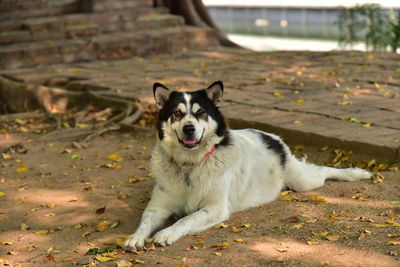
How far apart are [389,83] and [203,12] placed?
7.40m

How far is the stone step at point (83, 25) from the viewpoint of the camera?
14562mm

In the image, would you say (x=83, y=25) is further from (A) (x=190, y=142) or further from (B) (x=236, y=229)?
(B) (x=236, y=229)

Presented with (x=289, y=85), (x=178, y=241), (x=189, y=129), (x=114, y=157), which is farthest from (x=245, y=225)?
(x=289, y=85)

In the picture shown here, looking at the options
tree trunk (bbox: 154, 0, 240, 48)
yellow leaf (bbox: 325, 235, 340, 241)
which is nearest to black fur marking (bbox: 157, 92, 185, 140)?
yellow leaf (bbox: 325, 235, 340, 241)

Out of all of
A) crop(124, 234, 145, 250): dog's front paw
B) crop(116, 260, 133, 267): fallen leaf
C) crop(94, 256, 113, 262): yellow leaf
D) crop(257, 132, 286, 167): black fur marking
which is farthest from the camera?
crop(257, 132, 286, 167): black fur marking

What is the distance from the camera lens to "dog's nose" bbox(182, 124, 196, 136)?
610 centimetres

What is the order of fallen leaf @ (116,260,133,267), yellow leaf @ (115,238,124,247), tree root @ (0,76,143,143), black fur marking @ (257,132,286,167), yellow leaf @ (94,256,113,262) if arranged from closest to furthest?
1. fallen leaf @ (116,260,133,267)
2. yellow leaf @ (94,256,113,262)
3. yellow leaf @ (115,238,124,247)
4. black fur marking @ (257,132,286,167)
5. tree root @ (0,76,143,143)

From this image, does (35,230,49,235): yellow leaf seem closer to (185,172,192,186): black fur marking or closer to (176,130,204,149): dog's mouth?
(185,172,192,186): black fur marking

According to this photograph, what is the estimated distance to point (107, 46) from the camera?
49.8 feet

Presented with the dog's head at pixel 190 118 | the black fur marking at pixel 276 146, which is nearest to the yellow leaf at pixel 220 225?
the dog's head at pixel 190 118

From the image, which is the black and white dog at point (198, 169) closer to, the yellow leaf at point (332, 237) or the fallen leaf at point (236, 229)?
the fallen leaf at point (236, 229)

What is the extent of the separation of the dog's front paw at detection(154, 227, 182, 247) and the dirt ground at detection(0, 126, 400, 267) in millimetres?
62

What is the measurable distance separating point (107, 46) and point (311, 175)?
878 centimetres

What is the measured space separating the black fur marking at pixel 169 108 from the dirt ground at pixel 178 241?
84 centimetres
